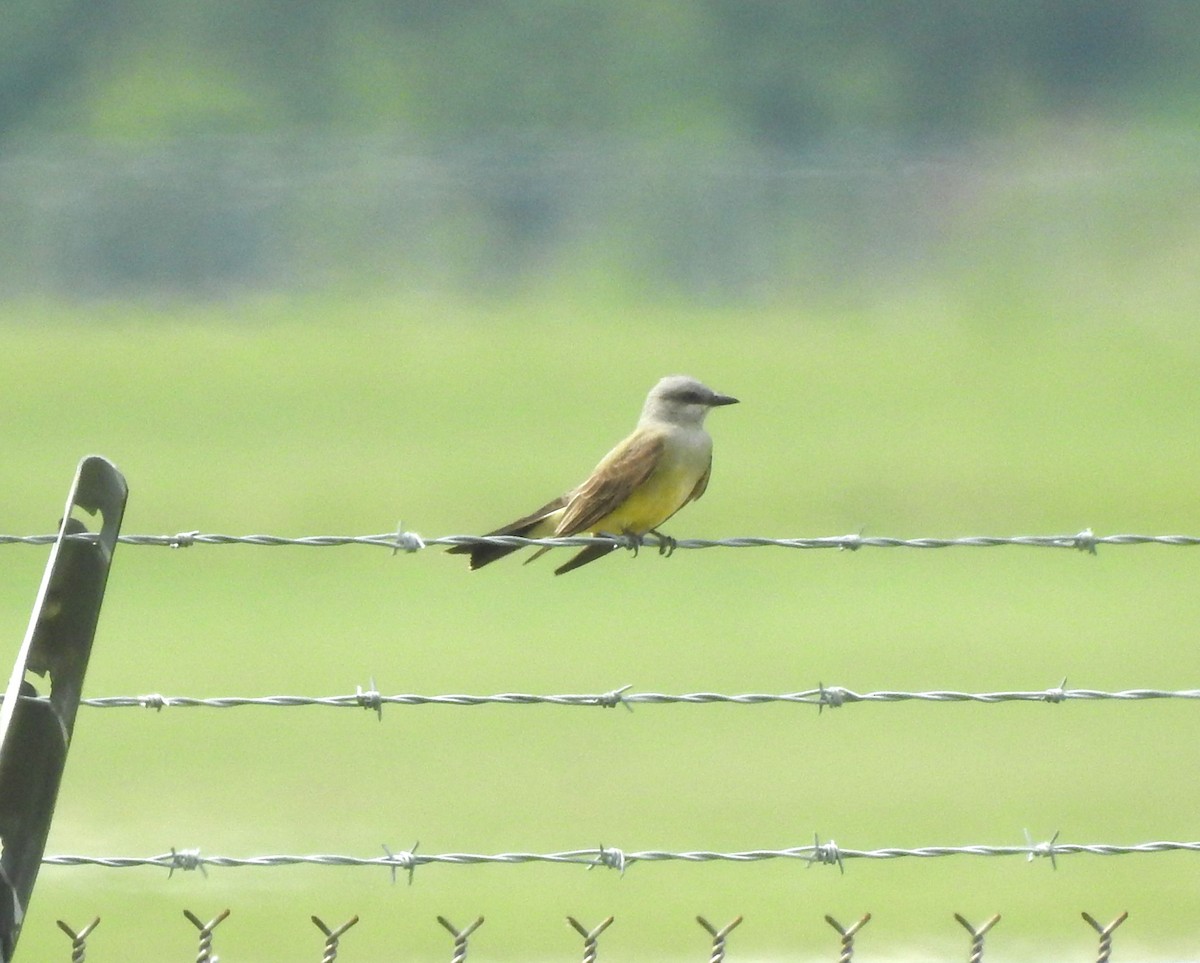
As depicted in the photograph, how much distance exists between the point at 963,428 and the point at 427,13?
168ft

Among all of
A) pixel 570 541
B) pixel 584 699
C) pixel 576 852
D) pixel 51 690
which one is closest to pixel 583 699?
pixel 584 699

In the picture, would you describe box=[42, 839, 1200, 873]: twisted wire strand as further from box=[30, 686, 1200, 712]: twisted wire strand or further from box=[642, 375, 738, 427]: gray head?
box=[642, 375, 738, 427]: gray head

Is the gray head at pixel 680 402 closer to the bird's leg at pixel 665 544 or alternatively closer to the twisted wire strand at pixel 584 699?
the bird's leg at pixel 665 544

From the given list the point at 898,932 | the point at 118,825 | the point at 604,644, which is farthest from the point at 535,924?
the point at 604,644

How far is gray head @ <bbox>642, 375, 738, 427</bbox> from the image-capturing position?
6508 mm

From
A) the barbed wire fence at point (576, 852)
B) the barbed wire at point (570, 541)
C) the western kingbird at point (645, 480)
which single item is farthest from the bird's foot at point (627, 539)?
the barbed wire fence at point (576, 852)

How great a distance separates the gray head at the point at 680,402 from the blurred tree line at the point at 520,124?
60.9 metres

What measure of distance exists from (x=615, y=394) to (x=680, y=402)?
5389cm

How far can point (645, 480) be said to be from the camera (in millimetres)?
6238

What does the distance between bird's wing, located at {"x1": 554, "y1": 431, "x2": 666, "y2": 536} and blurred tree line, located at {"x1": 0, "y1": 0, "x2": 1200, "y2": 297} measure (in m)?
→ 61.2

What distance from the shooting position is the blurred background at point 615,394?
14883mm

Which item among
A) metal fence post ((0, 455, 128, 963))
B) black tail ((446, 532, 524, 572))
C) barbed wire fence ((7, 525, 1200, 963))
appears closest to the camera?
metal fence post ((0, 455, 128, 963))

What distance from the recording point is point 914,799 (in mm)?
16812

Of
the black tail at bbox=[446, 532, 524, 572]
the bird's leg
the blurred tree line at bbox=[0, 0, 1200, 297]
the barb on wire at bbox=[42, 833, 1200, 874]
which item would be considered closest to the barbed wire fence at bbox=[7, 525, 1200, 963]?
the barb on wire at bbox=[42, 833, 1200, 874]
